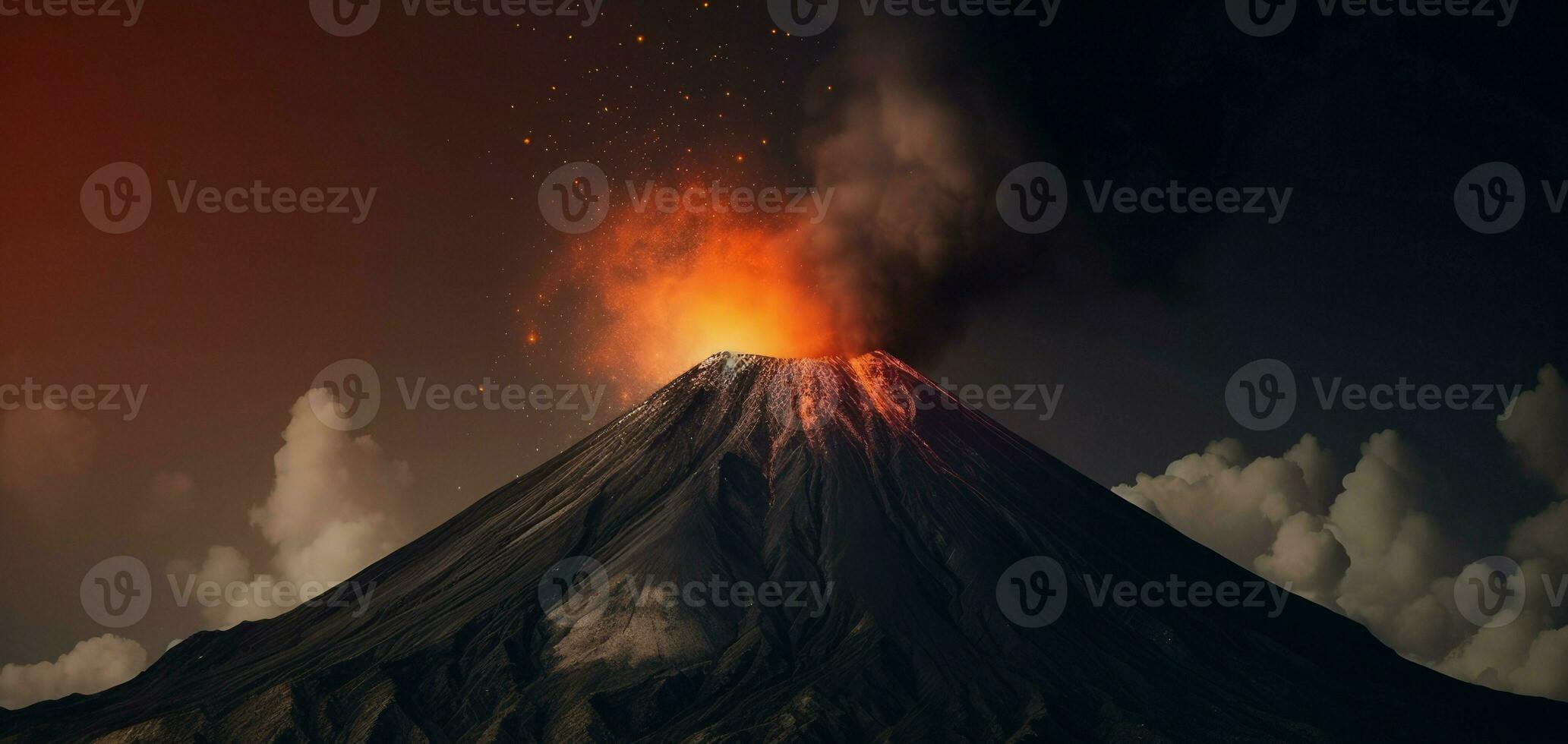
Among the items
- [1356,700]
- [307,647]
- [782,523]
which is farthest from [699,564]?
[1356,700]

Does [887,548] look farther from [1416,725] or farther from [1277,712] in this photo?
[1416,725]

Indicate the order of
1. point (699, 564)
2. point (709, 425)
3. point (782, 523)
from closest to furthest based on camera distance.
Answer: point (699, 564)
point (782, 523)
point (709, 425)

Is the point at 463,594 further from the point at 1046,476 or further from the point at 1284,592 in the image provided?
the point at 1284,592

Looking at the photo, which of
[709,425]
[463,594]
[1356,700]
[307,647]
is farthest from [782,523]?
[1356,700]

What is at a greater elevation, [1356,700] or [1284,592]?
[1284,592]

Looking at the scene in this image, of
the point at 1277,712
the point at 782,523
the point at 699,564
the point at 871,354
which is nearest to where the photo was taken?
the point at 1277,712

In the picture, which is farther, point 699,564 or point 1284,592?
point 1284,592

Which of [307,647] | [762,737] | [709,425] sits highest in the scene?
[709,425]
